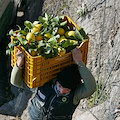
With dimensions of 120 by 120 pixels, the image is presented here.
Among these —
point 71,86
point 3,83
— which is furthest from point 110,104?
point 3,83

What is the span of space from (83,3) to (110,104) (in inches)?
85.2

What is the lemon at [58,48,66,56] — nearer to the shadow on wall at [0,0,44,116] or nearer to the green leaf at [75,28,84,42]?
the green leaf at [75,28,84,42]

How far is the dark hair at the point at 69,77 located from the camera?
8.64ft

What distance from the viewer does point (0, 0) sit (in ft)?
20.8

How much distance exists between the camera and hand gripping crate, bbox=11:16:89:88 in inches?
101

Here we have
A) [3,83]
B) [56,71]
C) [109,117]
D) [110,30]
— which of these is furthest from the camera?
[3,83]

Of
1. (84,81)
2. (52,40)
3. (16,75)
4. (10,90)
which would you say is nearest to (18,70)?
(16,75)

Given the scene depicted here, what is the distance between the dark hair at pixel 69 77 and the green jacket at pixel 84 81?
8 centimetres

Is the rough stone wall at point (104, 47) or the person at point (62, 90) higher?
the person at point (62, 90)

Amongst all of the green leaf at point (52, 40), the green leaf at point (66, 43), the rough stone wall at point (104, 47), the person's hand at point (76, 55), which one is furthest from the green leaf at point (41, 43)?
the rough stone wall at point (104, 47)

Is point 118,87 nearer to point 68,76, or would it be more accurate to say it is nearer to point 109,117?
point 109,117

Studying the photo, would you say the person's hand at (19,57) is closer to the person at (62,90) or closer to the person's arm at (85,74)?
the person at (62,90)

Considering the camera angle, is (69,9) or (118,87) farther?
(69,9)

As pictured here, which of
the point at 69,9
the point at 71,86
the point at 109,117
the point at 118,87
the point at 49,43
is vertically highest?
the point at 49,43
